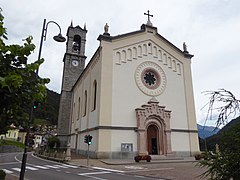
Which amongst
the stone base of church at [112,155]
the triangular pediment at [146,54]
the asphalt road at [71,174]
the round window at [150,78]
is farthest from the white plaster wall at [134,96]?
the asphalt road at [71,174]

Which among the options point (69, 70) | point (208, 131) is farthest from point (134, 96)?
point (69, 70)

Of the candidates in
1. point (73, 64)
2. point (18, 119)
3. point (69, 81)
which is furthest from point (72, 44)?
point (18, 119)

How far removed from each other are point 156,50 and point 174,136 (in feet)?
34.5

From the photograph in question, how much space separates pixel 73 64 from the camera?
39.8m

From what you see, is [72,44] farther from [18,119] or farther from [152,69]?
[18,119]

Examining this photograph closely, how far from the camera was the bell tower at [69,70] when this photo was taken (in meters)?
37.9

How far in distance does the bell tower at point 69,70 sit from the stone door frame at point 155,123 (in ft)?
65.5

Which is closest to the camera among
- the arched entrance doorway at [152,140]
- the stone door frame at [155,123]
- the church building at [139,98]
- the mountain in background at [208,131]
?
the mountain in background at [208,131]

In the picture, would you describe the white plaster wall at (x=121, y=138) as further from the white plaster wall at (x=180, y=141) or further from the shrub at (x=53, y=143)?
the shrub at (x=53, y=143)

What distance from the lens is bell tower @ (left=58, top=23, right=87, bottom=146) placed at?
37938mm

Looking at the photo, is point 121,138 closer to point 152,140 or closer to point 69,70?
point 152,140

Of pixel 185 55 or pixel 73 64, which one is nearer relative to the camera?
pixel 185 55

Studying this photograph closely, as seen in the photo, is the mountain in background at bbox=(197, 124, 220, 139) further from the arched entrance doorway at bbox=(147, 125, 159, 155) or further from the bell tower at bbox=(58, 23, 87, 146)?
the bell tower at bbox=(58, 23, 87, 146)

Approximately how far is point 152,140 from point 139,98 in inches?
189
